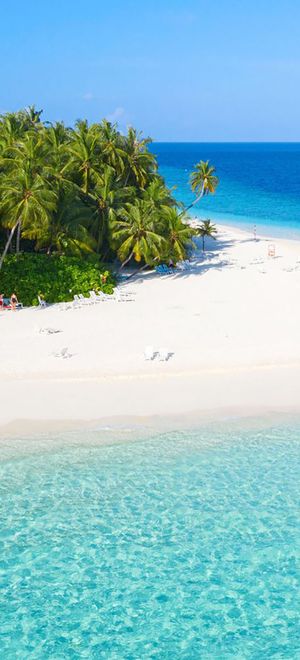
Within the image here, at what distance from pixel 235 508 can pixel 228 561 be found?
6.56 feet

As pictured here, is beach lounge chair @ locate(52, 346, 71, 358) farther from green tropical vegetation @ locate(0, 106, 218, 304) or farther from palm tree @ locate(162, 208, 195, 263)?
palm tree @ locate(162, 208, 195, 263)

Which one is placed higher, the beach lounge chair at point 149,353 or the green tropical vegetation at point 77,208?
the green tropical vegetation at point 77,208

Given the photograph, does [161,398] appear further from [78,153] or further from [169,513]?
[78,153]

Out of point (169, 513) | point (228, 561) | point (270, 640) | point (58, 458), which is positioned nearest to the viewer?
point (270, 640)

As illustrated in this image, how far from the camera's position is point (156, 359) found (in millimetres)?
A: 24094

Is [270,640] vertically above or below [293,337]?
below

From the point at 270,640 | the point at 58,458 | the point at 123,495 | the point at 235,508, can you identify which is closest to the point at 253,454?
the point at 235,508

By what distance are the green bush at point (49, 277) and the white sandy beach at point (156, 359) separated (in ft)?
4.66

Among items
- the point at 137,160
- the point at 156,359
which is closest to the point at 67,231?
the point at 137,160

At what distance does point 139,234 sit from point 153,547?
24641mm

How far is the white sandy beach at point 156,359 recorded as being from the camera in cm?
2112

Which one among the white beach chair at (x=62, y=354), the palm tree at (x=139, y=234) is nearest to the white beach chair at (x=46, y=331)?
the white beach chair at (x=62, y=354)

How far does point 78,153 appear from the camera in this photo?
38094mm

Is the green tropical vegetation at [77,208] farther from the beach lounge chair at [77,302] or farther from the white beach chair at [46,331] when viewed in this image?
the white beach chair at [46,331]
